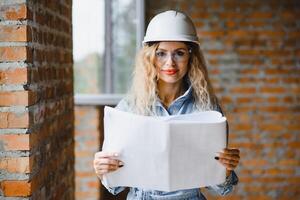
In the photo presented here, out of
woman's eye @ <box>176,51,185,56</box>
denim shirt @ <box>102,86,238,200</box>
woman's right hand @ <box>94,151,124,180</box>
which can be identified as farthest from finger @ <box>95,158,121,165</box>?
woman's eye @ <box>176,51,185,56</box>

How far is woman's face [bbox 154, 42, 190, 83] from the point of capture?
1.79 meters

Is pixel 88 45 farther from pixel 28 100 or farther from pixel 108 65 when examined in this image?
pixel 28 100

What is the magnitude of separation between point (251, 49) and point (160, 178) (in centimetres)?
Result: 283

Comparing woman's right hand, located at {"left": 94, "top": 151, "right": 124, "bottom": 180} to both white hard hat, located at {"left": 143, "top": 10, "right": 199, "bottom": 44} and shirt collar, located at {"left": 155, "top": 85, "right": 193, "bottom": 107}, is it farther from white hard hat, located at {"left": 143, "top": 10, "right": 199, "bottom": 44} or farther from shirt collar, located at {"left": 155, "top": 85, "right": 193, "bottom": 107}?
white hard hat, located at {"left": 143, "top": 10, "right": 199, "bottom": 44}

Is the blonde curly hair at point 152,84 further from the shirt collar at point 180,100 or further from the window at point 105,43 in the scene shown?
the window at point 105,43

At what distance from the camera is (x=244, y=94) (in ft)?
14.0

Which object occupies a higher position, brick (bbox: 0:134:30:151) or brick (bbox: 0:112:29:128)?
brick (bbox: 0:112:29:128)

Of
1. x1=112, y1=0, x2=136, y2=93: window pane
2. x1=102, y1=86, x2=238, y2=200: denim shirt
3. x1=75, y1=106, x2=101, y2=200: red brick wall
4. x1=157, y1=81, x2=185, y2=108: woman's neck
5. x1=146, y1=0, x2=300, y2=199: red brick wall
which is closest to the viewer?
x1=102, y1=86, x2=238, y2=200: denim shirt

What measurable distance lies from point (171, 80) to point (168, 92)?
11cm

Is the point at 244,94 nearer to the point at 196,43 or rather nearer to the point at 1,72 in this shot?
the point at 196,43

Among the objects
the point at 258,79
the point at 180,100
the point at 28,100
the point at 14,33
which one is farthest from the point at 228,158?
the point at 258,79

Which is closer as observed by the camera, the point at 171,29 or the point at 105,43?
the point at 171,29

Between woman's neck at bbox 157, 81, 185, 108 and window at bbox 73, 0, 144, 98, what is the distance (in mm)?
2394

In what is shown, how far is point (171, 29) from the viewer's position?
1797 mm
